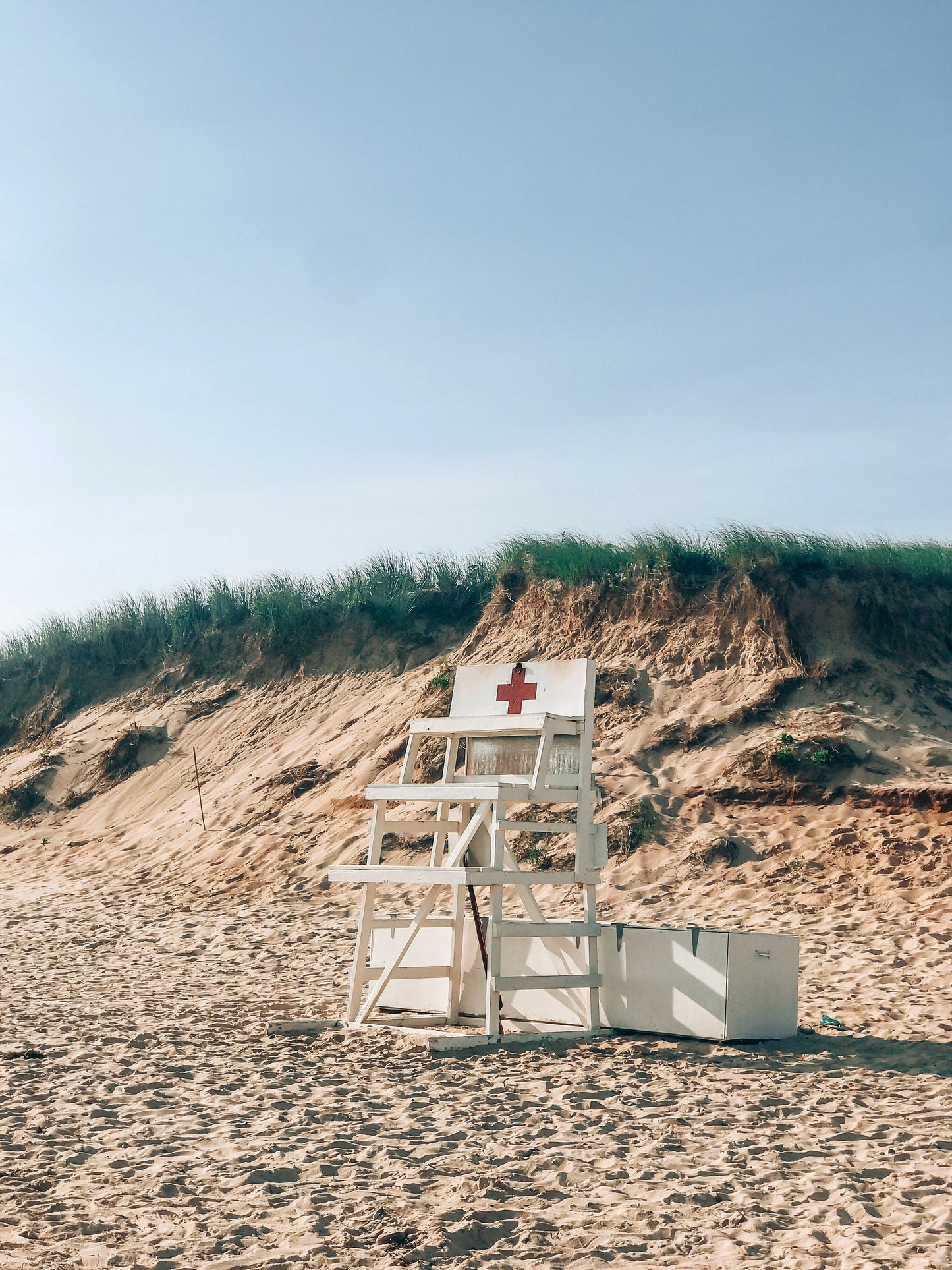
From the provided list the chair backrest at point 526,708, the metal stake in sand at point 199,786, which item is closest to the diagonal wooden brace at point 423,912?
the chair backrest at point 526,708

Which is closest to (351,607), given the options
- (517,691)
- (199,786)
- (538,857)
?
(199,786)

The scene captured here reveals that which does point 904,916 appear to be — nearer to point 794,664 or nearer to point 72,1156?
point 794,664

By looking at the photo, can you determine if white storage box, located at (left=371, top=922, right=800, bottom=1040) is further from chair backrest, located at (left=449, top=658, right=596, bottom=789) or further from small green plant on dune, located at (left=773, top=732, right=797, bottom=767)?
small green plant on dune, located at (left=773, top=732, right=797, bottom=767)

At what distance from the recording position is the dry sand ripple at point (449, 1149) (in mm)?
3756

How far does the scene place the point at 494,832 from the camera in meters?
7.26

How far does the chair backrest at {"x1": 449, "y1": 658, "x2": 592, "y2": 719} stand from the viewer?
7.61 metres

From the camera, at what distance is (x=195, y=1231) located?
12.6 feet

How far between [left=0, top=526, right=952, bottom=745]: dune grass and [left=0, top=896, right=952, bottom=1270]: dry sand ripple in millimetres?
9579

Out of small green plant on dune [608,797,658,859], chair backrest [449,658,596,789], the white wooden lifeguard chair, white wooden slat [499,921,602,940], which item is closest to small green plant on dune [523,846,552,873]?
small green plant on dune [608,797,658,859]

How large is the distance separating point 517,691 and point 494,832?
1.01 meters

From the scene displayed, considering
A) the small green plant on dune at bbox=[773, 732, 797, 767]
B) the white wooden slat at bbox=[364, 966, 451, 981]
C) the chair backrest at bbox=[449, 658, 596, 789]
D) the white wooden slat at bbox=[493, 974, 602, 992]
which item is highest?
the chair backrest at bbox=[449, 658, 596, 789]

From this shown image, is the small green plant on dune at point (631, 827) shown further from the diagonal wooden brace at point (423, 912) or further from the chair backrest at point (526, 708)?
the diagonal wooden brace at point (423, 912)

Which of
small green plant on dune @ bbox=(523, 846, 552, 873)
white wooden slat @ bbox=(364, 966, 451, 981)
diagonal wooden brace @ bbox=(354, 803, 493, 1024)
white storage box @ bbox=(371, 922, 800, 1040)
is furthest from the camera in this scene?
small green plant on dune @ bbox=(523, 846, 552, 873)

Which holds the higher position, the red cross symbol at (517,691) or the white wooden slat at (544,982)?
the red cross symbol at (517,691)
